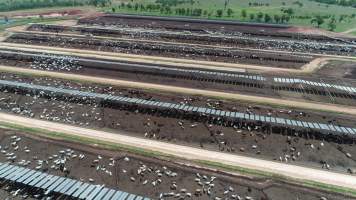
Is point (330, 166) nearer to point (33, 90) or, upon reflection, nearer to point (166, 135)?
point (166, 135)

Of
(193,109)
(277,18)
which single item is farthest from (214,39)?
(193,109)

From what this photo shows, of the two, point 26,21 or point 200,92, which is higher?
point 26,21

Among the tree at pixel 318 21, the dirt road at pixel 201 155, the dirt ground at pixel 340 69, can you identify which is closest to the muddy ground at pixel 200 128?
the dirt road at pixel 201 155

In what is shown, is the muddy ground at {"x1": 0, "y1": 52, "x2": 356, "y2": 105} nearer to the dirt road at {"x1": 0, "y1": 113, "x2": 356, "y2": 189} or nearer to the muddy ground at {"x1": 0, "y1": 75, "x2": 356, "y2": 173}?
the muddy ground at {"x1": 0, "y1": 75, "x2": 356, "y2": 173}

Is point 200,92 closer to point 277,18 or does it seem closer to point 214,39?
point 214,39

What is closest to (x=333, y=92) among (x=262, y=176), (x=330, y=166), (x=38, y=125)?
(x=330, y=166)

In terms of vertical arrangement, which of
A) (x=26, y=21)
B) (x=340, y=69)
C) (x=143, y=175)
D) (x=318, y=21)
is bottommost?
(x=143, y=175)

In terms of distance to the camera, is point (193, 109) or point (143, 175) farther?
point (193, 109)

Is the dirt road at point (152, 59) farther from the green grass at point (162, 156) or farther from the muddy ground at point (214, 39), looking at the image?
the green grass at point (162, 156)

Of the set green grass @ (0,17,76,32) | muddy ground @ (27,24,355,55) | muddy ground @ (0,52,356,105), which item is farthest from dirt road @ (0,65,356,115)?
green grass @ (0,17,76,32)
